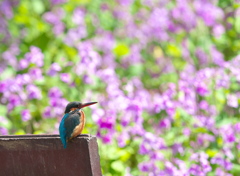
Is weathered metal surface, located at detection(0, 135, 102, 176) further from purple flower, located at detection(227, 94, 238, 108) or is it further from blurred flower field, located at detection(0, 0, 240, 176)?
purple flower, located at detection(227, 94, 238, 108)

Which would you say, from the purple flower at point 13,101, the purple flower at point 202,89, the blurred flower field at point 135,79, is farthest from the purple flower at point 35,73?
the purple flower at point 202,89

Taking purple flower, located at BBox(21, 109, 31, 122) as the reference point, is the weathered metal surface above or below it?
below

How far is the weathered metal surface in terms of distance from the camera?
2033mm

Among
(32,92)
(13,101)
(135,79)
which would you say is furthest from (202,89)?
(135,79)

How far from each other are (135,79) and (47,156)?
9.63 feet

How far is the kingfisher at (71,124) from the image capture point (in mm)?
2047

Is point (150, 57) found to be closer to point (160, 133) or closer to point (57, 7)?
point (57, 7)

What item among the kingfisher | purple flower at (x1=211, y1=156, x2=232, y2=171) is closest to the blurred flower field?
purple flower at (x1=211, y1=156, x2=232, y2=171)

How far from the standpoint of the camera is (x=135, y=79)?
499 cm

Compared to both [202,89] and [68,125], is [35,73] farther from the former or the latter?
[68,125]

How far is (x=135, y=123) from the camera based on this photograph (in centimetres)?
357

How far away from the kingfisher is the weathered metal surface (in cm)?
3

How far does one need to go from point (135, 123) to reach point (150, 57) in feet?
8.16

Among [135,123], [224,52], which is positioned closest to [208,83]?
[135,123]
